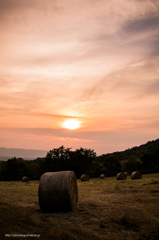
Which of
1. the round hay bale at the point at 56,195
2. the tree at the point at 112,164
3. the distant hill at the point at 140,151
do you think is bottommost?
the tree at the point at 112,164

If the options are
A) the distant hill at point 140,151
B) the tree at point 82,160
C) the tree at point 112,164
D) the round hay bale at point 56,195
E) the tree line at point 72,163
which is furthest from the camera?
the distant hill at point 140,151

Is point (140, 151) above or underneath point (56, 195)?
above

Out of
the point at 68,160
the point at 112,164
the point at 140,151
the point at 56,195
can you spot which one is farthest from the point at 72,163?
the point at 140,151

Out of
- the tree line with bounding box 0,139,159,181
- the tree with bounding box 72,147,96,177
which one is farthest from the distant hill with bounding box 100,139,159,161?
the tree with bounding box 72,147,96,177

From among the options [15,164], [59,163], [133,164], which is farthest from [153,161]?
[15,164]

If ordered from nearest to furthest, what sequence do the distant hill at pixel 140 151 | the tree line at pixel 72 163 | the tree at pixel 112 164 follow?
the tree line at pixel 72 163 < the tree at pixel 112 164 < the distant hill at pixel 140 151

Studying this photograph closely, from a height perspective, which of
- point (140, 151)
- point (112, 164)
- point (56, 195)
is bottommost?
point (112, 164)

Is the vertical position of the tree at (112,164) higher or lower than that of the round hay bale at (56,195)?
lower

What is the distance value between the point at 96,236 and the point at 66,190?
432cm

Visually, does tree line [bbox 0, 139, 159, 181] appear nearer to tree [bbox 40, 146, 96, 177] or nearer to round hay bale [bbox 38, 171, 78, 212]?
tree [bbox 40, 146, 96, 177]

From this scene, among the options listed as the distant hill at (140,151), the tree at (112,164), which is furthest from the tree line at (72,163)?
the distant hill at (140,151)

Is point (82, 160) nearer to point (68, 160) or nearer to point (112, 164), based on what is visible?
point (68, 160)

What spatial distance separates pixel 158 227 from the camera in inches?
264

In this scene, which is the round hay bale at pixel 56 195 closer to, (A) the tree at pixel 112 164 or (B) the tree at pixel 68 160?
(B) the tree at pixel 68 160
